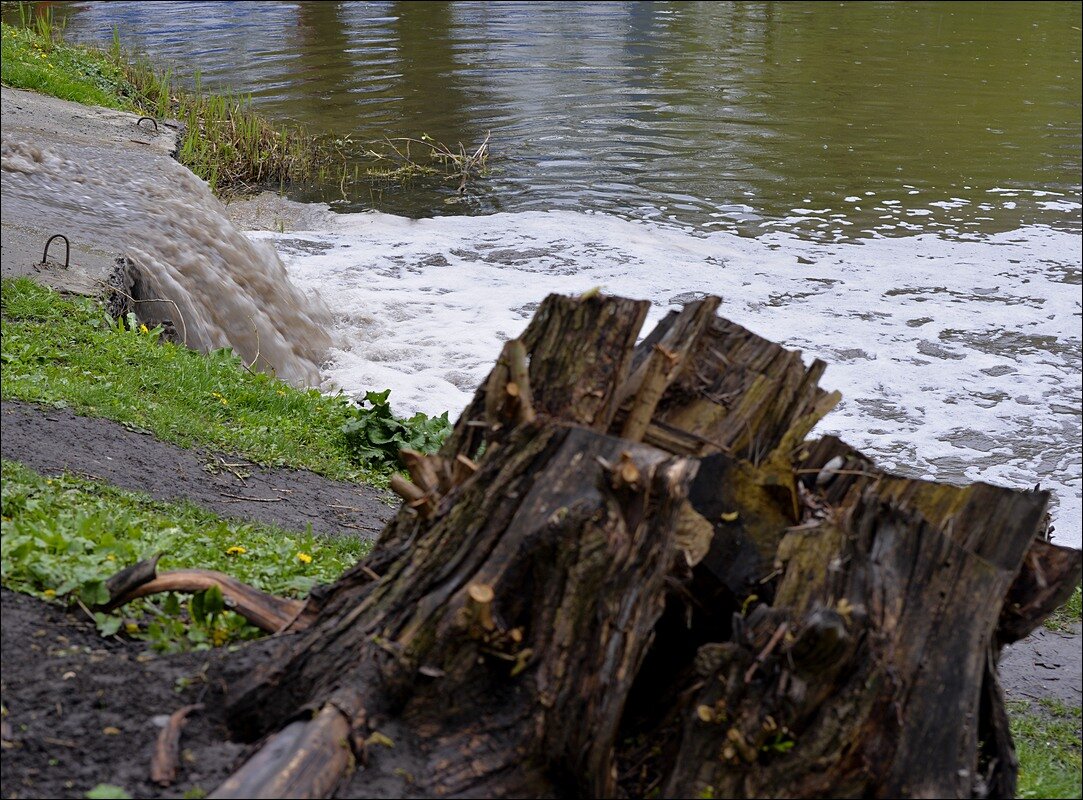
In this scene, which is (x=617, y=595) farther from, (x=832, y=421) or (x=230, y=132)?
(x=230, y=132)

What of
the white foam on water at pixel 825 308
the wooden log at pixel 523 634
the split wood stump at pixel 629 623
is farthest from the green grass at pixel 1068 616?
the wooden log at pixel 523 634

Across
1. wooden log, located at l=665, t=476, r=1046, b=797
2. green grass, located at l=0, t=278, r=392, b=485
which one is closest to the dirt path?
green grass, located at l=0, t=278, r=392, b=485

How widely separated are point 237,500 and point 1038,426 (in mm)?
7466

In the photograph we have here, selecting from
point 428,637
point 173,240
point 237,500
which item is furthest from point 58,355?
point 428,637

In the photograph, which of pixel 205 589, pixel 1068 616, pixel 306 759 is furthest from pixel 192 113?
pixel 306 759

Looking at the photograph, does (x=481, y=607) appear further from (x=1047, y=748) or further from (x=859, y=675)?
(x=1047, y=748)

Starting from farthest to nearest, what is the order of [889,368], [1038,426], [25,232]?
1. [889,368]
2. [1038,426]
3. [25,232]

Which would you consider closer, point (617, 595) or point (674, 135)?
point (617, 595)

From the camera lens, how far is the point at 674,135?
2102 centimetres

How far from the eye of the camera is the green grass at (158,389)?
7.00m

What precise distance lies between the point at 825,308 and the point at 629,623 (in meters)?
10.7

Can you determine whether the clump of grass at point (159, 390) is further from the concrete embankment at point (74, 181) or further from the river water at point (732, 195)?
the river water at point (732, 195)

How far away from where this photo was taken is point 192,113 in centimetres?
1617

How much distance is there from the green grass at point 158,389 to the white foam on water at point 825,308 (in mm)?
2325
